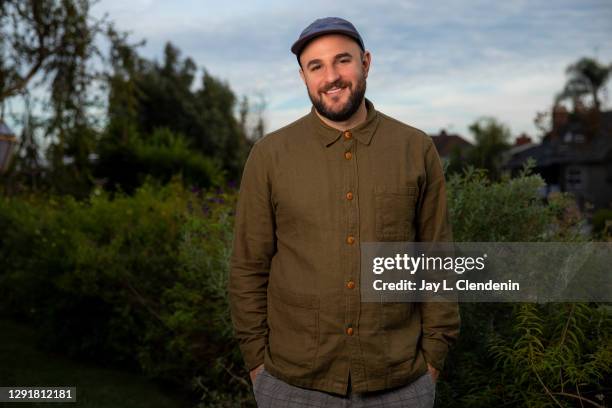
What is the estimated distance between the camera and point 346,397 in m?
2.90

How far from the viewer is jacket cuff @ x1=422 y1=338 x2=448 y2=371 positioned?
9.86 feet

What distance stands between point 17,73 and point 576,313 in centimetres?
1846

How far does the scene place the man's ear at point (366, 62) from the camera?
10.0ft

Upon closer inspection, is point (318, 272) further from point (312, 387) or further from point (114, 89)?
point (114, 89)

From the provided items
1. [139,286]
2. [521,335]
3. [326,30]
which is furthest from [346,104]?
[139,286]

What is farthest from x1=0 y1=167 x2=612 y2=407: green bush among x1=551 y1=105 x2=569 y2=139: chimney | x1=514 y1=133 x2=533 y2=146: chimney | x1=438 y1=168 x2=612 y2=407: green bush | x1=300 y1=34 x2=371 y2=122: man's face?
x1=514 y1=133 x2=533 y2=146: chimney

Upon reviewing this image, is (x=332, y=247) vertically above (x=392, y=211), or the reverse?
(x=392, y=211)

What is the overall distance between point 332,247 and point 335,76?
67cm

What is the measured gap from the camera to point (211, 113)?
163ft

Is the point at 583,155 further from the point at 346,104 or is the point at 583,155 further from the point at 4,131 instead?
the point at 346,104

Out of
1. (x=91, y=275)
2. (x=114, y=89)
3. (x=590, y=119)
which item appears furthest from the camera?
(x=590, y=119)

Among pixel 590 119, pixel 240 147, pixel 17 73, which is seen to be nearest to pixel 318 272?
pixel 17 73

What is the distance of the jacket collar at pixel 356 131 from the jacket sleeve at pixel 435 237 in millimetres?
244

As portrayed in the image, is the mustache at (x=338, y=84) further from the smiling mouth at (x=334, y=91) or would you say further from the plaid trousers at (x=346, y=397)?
the plaid trousers at (x=346, y=397)
